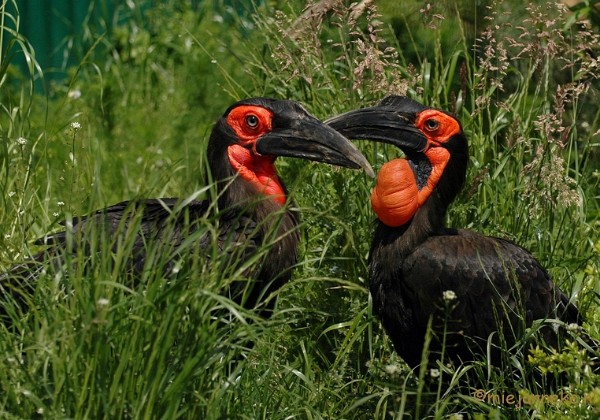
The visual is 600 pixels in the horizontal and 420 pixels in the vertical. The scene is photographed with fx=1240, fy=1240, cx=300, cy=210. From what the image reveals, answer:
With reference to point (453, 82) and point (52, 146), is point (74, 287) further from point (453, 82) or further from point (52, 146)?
point (52, 146)

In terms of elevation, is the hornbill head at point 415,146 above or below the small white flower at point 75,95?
above

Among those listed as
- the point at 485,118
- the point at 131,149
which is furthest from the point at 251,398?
the point at 131,149

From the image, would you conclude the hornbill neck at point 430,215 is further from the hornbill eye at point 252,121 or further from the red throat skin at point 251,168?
the hornbill eye at point 252,121

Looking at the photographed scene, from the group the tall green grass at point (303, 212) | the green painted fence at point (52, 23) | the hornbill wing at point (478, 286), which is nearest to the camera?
the tall green grass at point (303, 212)

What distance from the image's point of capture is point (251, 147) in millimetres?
4750

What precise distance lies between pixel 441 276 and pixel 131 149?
3.05 meters

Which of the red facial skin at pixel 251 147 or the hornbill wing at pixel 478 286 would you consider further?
the red facial skin at pixel 251 147

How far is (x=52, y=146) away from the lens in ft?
22.8

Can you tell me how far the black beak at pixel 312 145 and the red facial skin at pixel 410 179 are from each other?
8cm

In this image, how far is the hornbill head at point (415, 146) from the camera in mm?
4613

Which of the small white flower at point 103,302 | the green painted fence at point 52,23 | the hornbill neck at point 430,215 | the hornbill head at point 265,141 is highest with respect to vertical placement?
the small white flower at point 103,302

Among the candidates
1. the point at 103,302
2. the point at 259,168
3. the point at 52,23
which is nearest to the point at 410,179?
the point at 259,168
